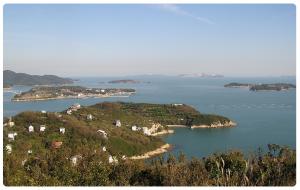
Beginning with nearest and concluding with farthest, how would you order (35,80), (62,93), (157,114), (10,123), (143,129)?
1. (10,123)
2. (143,129)
3. (157,114)
4. (62,93)
5. (35,80)

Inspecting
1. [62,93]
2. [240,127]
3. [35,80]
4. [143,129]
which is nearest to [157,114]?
[240,127]

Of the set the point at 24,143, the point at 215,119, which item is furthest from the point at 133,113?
the point at 24,143

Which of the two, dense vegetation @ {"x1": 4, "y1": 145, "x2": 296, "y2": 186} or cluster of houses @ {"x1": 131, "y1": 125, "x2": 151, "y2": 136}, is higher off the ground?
dense vegetation @ {"x1": 4, "y1": 145, "x2": 296, "y2": 186}

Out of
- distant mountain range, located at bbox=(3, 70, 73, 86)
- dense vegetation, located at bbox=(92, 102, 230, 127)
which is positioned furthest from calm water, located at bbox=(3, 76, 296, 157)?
distant mountain range, located at bbox=(3, 70, 73, 86)

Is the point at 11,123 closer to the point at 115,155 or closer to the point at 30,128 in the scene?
the point at 30,128

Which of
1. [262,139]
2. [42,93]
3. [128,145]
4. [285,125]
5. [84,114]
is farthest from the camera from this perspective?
Result: [42,93]

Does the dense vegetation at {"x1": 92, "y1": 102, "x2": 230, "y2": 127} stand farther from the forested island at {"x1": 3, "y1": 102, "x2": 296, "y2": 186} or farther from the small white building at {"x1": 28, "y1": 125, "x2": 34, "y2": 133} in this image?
the small white building at {"x1": 28, "y1": 125, "x2": 34, "y2": 133}

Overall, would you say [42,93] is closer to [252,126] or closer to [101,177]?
[252,126]

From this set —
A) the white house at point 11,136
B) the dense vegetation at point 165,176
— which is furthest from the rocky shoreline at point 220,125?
the dense vegetation at point 165,176
